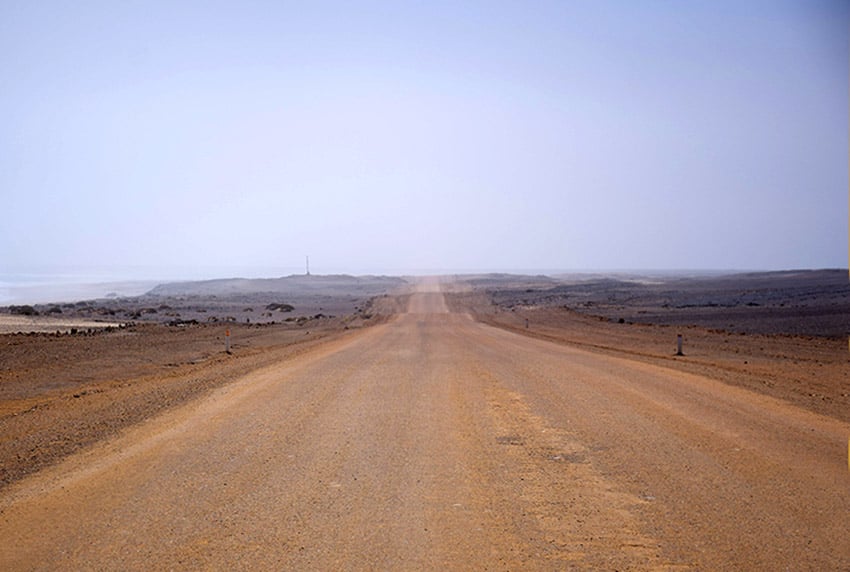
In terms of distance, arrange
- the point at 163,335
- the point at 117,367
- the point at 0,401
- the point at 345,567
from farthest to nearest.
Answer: the point at 163,335, the point at 117,367, the point at 0,401, the point at 345,567

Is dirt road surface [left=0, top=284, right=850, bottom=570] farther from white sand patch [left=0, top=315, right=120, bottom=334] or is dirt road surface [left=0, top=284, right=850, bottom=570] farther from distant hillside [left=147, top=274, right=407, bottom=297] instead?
distant hillside [left=147, top=274, right=407, bottom=297]

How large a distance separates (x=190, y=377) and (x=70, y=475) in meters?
9.93

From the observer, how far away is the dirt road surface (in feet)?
20.5

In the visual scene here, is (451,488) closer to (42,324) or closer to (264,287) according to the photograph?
(42,324)

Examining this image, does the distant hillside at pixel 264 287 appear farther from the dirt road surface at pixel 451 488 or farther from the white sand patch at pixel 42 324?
the dirt road surface at pixel 451 488

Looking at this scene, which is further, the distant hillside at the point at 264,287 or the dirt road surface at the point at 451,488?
the distant hillside at the point at 264,287

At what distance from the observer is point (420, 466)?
353 inches

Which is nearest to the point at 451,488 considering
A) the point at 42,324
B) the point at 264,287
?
the point at 42,324

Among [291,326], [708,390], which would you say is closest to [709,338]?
[708,390]

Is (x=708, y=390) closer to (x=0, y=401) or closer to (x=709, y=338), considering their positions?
(x=0, y=401)

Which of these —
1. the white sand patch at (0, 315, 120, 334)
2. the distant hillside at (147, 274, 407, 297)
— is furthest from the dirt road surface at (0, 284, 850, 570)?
the distant hillside at (147, 274, 407, 297)

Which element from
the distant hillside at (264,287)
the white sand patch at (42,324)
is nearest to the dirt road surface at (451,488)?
the white sand patch at (42,324)

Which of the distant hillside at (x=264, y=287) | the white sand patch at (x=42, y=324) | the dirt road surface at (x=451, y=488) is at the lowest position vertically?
the dirt road surface at (x=451, y=488)

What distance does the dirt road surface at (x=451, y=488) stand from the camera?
625cm
